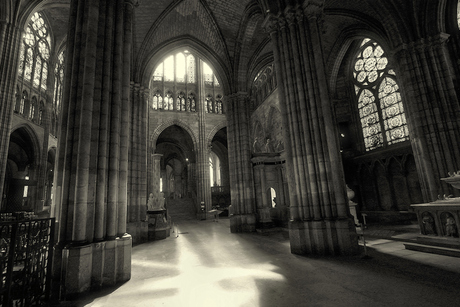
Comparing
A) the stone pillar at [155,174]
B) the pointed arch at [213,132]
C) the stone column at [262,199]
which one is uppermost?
the pointed arch at [213,132]

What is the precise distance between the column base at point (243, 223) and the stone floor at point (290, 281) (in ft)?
17.2

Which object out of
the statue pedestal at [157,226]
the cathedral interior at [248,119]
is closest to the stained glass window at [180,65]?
the cathedral interior at [248,119]

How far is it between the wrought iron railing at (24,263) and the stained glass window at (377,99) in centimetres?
1548

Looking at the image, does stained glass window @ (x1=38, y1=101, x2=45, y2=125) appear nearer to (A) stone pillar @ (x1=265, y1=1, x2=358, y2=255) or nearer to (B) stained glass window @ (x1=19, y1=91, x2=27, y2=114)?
(B) stained glass window @ (x1=19, y1=91, x2=27, y2=114)

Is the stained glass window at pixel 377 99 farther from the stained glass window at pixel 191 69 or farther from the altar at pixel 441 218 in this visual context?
the stained glass window at pixel 191 69

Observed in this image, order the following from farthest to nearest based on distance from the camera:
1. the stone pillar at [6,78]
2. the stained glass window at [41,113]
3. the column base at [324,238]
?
the stained glass window at [41,113], the stone pillar at [6,78], the column base at [324,238]

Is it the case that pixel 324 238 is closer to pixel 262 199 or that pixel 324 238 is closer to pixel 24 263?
pixel 24 263

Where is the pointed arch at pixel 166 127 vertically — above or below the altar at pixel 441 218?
above

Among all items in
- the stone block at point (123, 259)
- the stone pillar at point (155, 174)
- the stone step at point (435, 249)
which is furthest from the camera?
the stone pillar at point (155, 174)

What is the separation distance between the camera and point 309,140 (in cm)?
659

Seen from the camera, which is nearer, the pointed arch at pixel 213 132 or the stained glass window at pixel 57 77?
the stained glass window at pixel 57 77

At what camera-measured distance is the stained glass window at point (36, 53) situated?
56.9 ft

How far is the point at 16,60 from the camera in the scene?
10.7 m

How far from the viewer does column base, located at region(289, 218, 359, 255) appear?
5.80m
